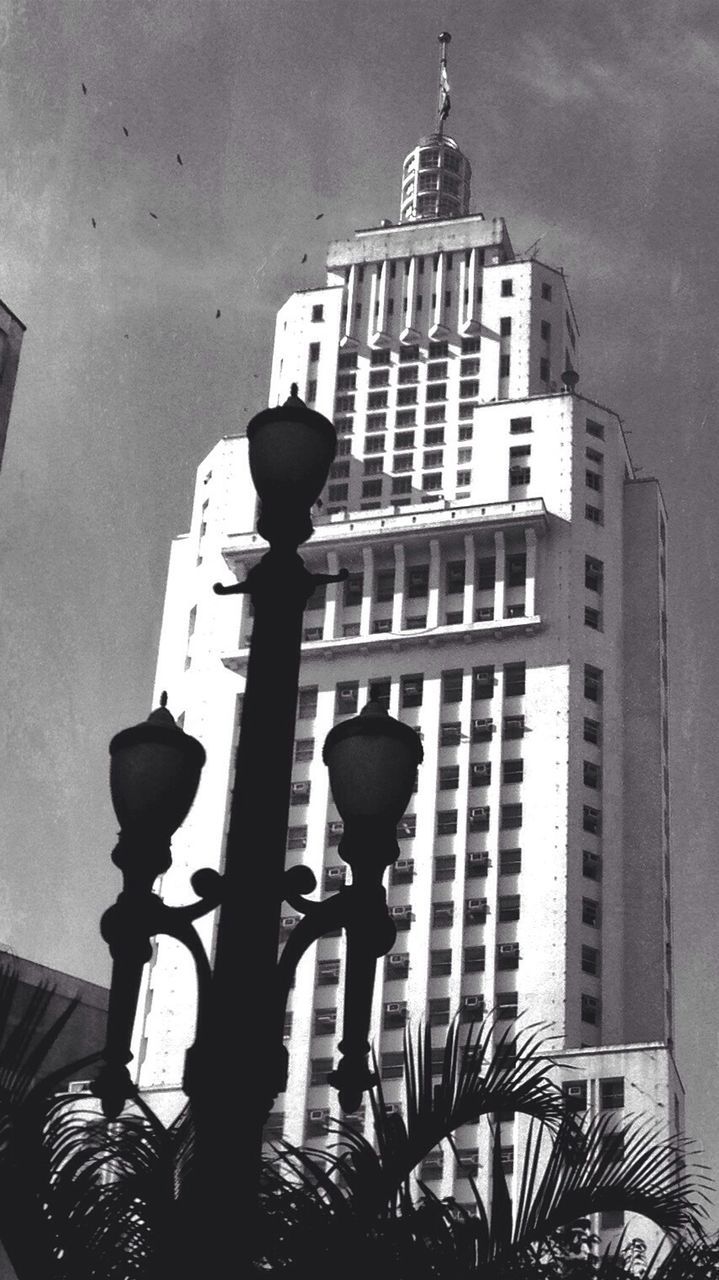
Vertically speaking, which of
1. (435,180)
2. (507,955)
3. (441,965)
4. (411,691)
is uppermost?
(435,180)

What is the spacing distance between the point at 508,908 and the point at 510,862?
2.21 meters

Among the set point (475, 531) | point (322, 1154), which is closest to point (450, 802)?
point (475, 531)

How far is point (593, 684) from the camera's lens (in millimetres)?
98750

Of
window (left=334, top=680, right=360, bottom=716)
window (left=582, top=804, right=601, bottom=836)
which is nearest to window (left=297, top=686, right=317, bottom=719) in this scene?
window (left=334, top=680, right=360, bottom=716)

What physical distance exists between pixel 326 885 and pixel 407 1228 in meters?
85.5

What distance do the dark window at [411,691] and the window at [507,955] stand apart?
43.5ft

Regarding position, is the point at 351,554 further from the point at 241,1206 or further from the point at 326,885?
the point at 241,1206

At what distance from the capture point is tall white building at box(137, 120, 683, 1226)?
91.2 m

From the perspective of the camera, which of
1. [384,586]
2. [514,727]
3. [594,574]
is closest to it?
[514,727]

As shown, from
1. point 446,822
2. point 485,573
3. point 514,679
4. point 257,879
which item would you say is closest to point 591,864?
point 446,822

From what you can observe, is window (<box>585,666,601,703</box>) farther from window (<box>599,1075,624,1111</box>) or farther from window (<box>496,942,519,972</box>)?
window (<box>599,1075,624,1111</box>)

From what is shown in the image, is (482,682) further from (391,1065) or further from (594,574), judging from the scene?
(391,1065)

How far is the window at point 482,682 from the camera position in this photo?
323 feet

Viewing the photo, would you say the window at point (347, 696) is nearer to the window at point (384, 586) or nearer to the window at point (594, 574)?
the window at point (384, 586)
